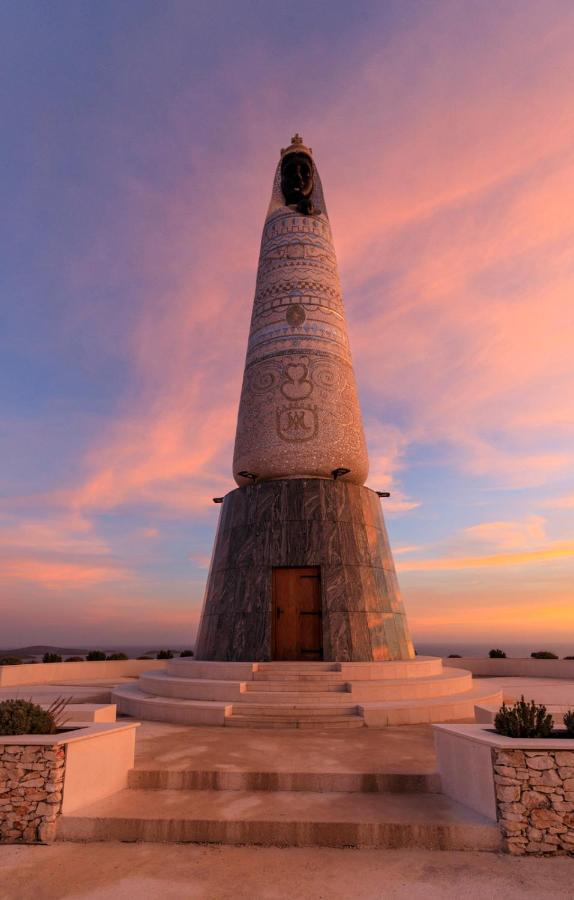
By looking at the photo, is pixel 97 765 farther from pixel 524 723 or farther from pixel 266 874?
pixel 524 723

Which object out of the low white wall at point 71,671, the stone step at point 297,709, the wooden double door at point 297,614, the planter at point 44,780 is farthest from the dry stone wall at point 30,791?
the low white wall at point 71,671

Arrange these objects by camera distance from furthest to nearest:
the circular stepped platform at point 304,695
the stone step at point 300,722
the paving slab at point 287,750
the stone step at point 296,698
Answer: the stone step at point 296,698 → the circular stepped platform at point 304,695 → the stone step at point 300,722 → the paving slab at point 287,750

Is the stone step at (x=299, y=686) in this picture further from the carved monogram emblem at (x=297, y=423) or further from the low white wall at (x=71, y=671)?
the low white wall at (x=71, y=671)

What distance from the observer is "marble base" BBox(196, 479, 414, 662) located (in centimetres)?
1416

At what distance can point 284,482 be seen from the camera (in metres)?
16.0

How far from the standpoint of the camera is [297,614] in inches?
572

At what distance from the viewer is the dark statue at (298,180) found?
19938 mm

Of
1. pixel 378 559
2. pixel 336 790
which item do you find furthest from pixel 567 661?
pixel 336 790

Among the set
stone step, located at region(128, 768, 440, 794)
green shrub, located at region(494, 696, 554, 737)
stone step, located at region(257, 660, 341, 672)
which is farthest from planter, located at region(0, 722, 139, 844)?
stone step, located at region(257, 660, 341, 672)

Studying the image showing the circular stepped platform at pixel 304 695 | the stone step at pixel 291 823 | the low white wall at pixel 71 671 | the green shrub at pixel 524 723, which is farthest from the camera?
the low white wall at pixel 71 671

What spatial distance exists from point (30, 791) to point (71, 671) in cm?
1577

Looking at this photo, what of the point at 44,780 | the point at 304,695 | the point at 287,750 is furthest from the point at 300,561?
the point at 44,780

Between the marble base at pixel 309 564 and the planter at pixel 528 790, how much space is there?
762cm

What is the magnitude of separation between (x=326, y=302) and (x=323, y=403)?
3889mm
